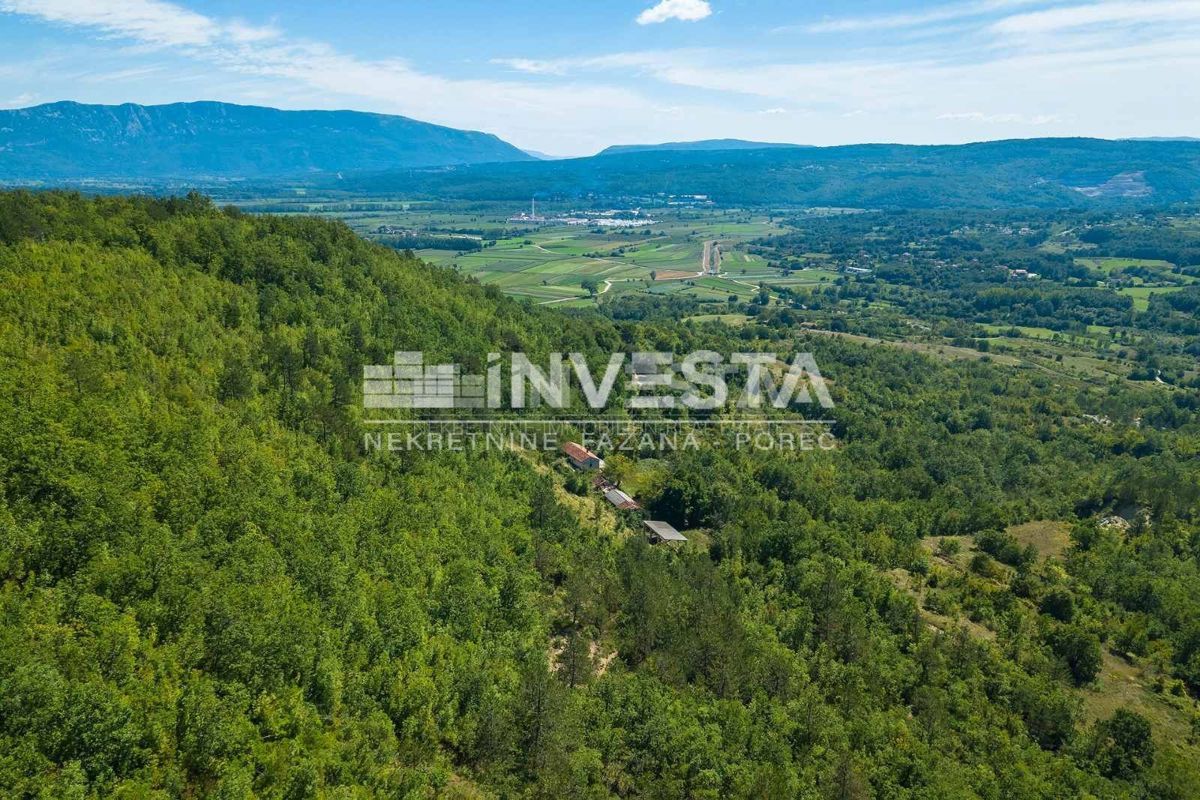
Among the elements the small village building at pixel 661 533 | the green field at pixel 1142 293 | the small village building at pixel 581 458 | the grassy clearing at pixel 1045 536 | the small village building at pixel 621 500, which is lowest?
the grassy clearing at pixel 1045 536

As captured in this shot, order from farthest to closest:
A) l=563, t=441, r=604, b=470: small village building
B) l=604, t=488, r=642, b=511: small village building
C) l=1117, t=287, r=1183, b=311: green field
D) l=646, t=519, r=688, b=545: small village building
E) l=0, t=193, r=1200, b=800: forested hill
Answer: l=1117, t=287, r=1183, b=311: green field → l=563, t=441, r=604, b=470: small village building → l=604, t=488, r=642, b=511: small village building → l=646, t=519, r=688, b=545: small village building → l=0, t=193, r=1200, b=800: forested hill

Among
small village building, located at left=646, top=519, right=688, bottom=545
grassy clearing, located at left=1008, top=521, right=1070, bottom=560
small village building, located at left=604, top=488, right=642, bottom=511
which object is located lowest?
grassy clearing, located at left=1008, top=521, right=1070, bottom=560

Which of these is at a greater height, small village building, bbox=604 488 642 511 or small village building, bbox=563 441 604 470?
small village building, bbox=563 441 604 470

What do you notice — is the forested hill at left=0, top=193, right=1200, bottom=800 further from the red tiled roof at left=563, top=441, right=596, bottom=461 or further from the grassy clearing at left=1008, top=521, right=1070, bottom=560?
the red tiled roof at left=563, top=441, right=596, bottom=461

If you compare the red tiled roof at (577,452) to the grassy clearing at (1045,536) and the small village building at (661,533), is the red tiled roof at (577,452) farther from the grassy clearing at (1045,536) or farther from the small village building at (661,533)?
the grassy clearing at (1045,536)

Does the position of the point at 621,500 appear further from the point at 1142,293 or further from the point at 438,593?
the point at 1142,293

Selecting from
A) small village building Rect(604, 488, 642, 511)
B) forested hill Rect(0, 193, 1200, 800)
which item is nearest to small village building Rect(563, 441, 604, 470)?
forested hill Rect(0, 193, 1200, 800)

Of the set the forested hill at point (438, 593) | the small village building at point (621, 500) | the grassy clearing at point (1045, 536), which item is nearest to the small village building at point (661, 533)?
the forested hill at point (438, 593)
